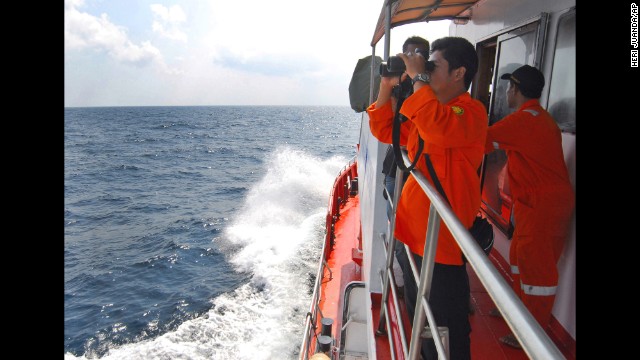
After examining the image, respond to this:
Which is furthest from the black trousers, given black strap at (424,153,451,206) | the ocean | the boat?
the ocean

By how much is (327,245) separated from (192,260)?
27.3 ft

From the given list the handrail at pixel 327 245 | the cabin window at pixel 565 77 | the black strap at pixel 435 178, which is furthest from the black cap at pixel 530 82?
the handrail at pixel 327 245

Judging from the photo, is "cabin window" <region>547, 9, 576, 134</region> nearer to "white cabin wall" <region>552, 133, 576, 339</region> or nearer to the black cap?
"white cabin wall" <region>552, 133, 576, 339</region>

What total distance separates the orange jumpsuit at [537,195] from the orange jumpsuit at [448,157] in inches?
24.4

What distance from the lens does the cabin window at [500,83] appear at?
3.13 meters

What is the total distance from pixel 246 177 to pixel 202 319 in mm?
20159

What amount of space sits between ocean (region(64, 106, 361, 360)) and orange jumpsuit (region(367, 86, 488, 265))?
7.19 meters

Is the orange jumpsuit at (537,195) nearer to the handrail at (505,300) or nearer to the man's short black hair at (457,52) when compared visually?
the man's short black hair at (457,52)

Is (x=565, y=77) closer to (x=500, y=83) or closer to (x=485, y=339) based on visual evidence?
(x=500, y=83)

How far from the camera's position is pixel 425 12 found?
4.15 metres
